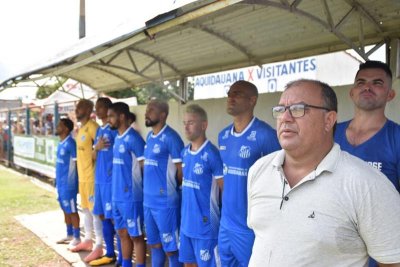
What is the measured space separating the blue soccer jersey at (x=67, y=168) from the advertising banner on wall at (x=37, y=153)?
522 cm

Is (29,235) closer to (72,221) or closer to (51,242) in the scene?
(51,242)

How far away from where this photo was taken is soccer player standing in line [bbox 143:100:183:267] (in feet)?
13.0

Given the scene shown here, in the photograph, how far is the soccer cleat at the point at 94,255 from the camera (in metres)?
5.40

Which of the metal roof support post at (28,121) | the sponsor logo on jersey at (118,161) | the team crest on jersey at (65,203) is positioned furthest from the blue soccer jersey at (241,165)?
the metal roof support post at (28,121)

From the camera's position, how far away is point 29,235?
6820 mm

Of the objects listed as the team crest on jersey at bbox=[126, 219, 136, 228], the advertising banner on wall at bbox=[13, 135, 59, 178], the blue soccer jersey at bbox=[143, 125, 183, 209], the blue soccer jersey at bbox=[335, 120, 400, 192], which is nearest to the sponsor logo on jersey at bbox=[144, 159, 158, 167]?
the blue soccer jersey at bbox=[143, 125, 183, 209]

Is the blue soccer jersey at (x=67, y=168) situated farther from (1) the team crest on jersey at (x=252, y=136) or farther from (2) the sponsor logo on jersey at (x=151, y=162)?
(1) the team crest on jersey at (x=252, y=136)

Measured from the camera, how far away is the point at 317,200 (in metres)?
1.55

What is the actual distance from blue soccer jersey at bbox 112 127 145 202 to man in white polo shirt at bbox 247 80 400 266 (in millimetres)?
2890

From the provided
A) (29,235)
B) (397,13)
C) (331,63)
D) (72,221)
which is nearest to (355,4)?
(397,13)

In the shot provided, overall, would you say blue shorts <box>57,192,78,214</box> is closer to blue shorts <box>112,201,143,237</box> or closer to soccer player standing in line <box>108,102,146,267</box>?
soccer player standing in line <box>108,102,146,267</box>

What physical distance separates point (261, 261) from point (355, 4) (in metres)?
2.59

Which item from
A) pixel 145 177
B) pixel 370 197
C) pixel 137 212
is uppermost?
pixel 370 197

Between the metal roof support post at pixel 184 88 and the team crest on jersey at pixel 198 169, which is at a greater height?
the metal roof support post at pixel 184 88
